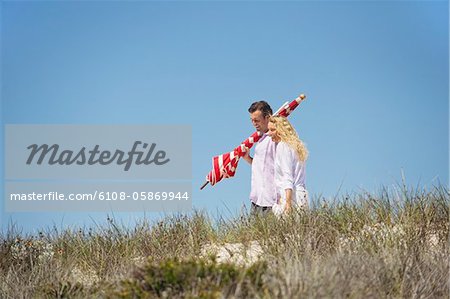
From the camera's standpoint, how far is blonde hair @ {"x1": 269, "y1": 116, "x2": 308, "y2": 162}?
27.7ft

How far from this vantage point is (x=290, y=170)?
834 centimetres

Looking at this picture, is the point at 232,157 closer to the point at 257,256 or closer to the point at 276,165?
the point at 276,165

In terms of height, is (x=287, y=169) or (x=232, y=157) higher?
(x=232, y=157)

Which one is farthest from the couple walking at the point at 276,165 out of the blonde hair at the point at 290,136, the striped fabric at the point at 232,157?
the striped fabric at the point at 232,157

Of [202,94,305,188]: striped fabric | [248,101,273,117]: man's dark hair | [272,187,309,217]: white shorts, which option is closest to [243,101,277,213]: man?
[248,101,273,117]: man's dark hair

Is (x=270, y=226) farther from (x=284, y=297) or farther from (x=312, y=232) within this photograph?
(x=284, y=297)

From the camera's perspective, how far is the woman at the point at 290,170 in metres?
8.35

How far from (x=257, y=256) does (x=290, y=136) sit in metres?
1.92

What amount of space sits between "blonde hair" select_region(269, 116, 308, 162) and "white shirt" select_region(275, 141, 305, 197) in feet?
0.18

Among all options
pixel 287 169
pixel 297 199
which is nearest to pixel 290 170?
pixel 287 169

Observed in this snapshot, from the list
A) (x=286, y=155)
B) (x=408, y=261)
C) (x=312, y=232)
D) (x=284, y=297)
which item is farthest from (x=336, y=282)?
(x=286, y=155)

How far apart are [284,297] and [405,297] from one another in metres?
1.58

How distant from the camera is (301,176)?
8.47 m

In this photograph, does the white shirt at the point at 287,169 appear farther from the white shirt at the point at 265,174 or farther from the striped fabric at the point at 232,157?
the striped fabric at the point at 232,157
